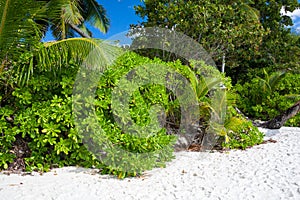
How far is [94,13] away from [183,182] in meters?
11.9

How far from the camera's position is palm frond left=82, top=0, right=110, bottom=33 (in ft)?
44.9

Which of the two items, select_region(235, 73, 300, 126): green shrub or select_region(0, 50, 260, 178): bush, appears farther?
select_region(235, 73, 300, 126): green shrub

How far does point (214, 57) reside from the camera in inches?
381

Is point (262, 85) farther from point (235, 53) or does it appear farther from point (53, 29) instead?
point (53, 29)

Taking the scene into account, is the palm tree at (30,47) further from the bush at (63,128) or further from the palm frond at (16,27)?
the bush at (63,128)

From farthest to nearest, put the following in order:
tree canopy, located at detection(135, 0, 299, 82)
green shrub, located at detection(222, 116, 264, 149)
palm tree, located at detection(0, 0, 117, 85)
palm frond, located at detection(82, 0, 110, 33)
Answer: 1. palm frond, located at detection(82, 0, 110, 33)
2. tree canopy, located at detection(135, 0, 299, 82)
3. green shrub, located at detection(222, 116, 264, 149)
4. palm tree, located at detection(0, 0, 117, 85)

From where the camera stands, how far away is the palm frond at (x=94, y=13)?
44.9 feet

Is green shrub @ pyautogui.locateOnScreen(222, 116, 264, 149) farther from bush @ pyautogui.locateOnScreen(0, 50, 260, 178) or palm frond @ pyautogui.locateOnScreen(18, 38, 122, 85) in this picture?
palm frond @ pyautogui.locateOnScreen(18, 38, 122, 85)

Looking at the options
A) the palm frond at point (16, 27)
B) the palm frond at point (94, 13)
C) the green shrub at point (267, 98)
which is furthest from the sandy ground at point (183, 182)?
the palm frond at point (94, 13)

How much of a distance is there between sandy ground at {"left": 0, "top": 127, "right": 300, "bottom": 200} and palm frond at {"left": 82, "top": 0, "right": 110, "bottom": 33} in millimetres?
10979

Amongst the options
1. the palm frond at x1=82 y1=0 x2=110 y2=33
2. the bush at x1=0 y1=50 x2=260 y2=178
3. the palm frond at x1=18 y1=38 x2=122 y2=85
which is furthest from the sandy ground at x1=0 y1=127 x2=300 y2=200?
the palm frond at x1=82 y1=0 x2=110 y2=33

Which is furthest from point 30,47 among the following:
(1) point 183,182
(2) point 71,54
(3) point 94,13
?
(3) point 94,13

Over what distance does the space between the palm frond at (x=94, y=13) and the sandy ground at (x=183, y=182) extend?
10979mm

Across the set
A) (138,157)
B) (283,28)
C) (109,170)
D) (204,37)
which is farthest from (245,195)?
(283,28)
